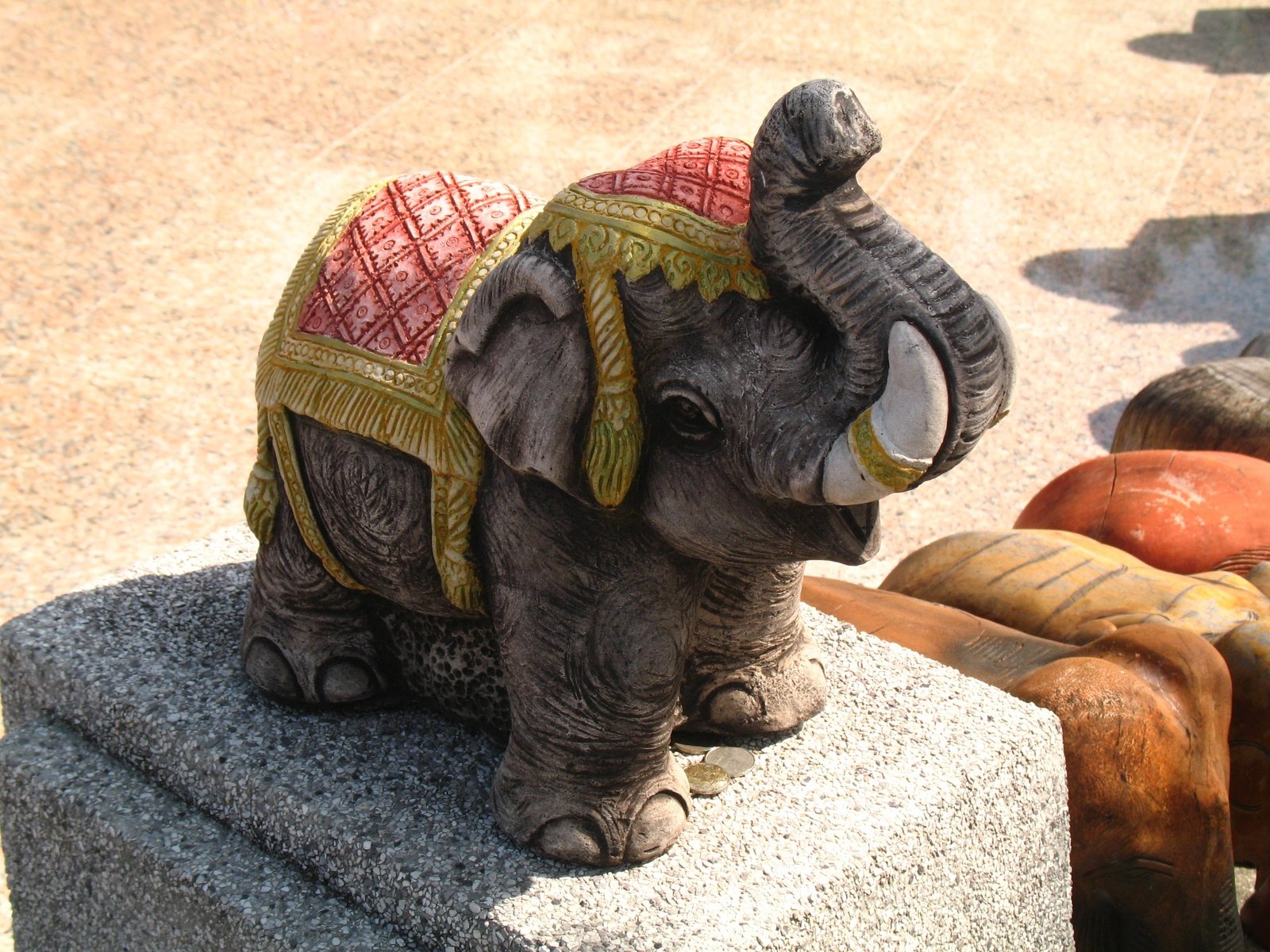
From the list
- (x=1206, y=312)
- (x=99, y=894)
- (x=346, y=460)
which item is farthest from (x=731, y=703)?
(x=1206, y=312)

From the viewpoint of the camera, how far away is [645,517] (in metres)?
1.35

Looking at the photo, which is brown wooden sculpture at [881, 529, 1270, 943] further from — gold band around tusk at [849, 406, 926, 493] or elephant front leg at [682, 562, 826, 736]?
gold band around tusk at [849, 406, 926, 493]

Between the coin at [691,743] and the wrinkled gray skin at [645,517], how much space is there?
0.10ft

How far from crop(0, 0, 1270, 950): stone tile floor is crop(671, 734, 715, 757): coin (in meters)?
1.51

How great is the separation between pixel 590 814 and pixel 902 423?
1.84 ft

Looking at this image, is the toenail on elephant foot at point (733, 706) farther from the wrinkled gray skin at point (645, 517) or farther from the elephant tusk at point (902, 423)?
the elephant tusk at point (902, 423)

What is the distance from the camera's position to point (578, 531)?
1387 millimetres

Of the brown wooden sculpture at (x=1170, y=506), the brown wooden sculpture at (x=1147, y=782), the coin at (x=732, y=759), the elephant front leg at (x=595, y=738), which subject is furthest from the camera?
the brown wooden sculpture at (x=1170, y=506)

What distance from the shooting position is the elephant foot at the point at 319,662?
5.54 ft

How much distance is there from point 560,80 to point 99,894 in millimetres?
3713

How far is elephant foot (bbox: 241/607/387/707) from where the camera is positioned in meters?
1.69

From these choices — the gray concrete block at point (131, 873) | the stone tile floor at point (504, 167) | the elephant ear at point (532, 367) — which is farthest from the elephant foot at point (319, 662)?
the stone tile floor at point (504, 167)

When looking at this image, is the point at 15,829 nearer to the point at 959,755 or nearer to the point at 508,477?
the point at 508,477

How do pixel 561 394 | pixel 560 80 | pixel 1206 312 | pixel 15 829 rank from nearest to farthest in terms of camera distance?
pixel 561 394
pixel 15 829
pixel 1206 312
pixel 560 80
